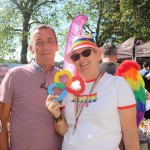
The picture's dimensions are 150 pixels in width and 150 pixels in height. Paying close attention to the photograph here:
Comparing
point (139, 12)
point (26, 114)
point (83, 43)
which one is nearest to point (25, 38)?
point (139, 12)

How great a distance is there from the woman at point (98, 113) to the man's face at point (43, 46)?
427mm

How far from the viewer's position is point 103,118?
8.11 ft

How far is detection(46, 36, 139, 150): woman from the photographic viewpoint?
247 cm

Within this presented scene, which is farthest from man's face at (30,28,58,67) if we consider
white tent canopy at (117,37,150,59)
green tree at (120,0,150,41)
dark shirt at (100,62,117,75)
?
green tree at (120,0,150,41)

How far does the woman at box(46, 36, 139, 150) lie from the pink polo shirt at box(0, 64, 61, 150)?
20cm

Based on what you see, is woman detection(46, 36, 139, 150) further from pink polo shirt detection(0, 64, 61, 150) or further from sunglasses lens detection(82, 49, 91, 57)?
pink polo shirt detection(0, 64, 61, 150)

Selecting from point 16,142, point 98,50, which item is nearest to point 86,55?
point 98,50

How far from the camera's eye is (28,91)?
9.36 feet

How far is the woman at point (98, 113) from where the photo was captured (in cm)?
247

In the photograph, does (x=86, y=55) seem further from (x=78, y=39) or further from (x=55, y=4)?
(x=55, y=4)

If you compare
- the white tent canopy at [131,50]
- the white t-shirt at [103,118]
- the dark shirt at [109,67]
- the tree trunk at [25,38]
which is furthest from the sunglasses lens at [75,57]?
the tree trunk at [25,38]

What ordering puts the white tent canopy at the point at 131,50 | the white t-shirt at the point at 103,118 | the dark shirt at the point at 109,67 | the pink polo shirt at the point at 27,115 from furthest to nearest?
the white tent canopy at the point at 131,50 < the dark shirt at the point at 109,67 < the pink polo shirt at the point at 27,115 < the white t-shirt at the point at 103,118

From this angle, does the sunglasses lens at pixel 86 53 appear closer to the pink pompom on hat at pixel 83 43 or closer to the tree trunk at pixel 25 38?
the pink pompom on hat at pixel 83 43

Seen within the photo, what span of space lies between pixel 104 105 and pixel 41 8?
906 inches
